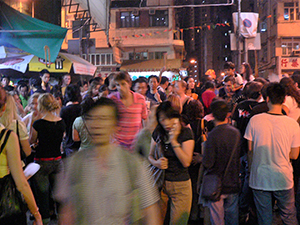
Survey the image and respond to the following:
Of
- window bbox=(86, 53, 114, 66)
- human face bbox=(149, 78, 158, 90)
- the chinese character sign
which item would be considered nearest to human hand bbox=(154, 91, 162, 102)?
human face bbox=(149, 78, 158, 90)

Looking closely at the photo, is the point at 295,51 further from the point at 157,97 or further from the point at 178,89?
the point at 178,89

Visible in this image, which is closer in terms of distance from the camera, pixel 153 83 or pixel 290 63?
pixel 153 83

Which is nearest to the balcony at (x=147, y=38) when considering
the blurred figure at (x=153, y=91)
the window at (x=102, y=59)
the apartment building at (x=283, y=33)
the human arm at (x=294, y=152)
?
the window at (x=102, y=59)

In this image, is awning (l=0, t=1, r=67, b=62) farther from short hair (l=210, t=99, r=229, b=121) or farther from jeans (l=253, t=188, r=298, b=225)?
jeans (l=253, t=188, r=298, b=225)

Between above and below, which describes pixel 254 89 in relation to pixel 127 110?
above

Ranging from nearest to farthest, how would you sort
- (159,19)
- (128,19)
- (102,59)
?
(159,19)
(128,19)
(102,59)

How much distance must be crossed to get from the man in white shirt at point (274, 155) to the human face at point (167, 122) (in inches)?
47.2

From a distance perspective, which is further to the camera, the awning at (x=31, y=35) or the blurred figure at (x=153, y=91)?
the awning at (x=31, y=35)

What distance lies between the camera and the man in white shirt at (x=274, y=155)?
394cm

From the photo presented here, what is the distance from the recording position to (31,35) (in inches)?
413

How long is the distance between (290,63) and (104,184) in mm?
32807

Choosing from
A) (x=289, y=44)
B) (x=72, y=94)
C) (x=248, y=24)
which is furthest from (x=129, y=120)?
(x=289, y=44)

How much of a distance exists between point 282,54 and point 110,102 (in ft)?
117

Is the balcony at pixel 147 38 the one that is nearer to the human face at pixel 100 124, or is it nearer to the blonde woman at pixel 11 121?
the blonde woman at pixel 11 121
